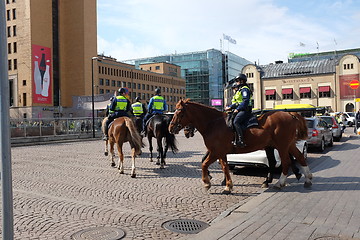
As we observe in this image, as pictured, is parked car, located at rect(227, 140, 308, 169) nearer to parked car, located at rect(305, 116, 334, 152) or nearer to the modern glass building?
parked car, located at rect(305, 116, 334, 152)

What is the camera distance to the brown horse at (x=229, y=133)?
7.44 metres

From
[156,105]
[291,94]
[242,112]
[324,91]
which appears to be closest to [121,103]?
[156,105]

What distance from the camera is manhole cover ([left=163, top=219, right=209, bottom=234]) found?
5004 mm

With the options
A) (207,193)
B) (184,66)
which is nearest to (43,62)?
(184,66)

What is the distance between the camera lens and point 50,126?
84.2 feet

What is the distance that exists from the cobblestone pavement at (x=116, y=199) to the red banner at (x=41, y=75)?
2461 inches

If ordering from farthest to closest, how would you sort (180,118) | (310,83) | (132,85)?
(132,85) < (310,83) < (180,118)

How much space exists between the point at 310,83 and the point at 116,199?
3090 inches

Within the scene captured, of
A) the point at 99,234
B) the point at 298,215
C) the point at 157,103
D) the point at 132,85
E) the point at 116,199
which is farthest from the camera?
the point at 132,85

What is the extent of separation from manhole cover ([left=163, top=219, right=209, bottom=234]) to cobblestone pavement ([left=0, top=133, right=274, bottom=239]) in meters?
0.12

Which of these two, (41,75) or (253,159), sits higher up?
(41,75)

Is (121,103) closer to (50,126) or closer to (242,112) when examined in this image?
(242,112)

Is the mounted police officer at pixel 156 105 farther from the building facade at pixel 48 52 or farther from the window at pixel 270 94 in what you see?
the window at pixel 270 94

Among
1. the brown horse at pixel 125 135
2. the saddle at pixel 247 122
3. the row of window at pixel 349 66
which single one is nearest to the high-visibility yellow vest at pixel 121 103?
the brown horse at pixel 125 135
